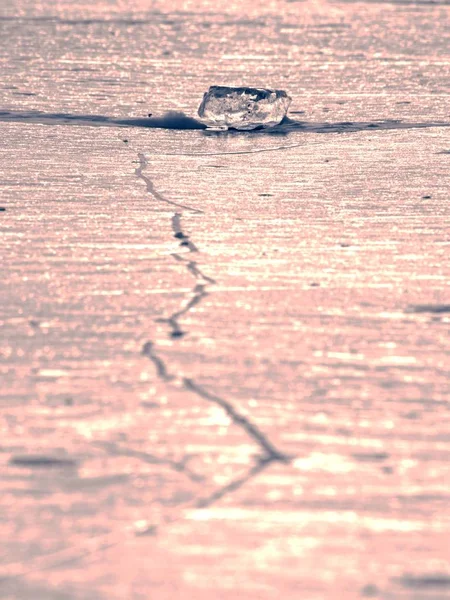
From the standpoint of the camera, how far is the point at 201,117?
1217cm

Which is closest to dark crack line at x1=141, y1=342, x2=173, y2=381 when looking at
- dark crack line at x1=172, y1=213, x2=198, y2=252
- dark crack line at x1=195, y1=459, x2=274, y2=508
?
dark crack line at x1=195, y1=459, x2=274, y2=508

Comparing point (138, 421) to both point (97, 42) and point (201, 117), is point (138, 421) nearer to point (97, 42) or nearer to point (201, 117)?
point (201, 117)

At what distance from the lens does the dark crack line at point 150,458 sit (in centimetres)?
384

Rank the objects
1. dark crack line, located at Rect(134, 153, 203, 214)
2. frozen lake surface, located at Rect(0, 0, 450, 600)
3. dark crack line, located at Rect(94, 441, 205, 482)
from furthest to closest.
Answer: dark crack line, located at Rect(134, 153, 203, 214)
dark crack line, located at Rect(94, 441, 205, 482)
frozen lake surface, located at Rect(0, 0, 450, 600)

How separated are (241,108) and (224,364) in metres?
7.53

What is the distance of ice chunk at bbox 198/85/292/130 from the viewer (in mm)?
11977

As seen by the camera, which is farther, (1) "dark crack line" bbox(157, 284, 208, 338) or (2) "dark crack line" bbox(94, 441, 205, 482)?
(1) "dark crack line" bbox(157, 284, 208, 338)

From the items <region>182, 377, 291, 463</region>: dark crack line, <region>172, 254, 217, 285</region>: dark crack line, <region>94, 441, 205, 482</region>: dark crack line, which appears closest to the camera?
<region>94, 441, 205, 482</region>: dark crack line

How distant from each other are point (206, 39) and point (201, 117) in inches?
563

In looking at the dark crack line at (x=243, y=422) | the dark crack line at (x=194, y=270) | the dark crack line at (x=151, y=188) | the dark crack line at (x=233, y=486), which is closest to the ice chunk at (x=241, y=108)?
the dark crack line at (x=151, y=188)

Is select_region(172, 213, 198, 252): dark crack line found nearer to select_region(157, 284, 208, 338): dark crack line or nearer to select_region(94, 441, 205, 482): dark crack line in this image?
select_region(157, 284, 208, 338): dark crack line

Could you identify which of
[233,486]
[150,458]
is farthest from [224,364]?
[233,486]

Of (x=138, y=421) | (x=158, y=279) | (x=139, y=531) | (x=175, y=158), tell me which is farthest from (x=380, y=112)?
(x=139, y=531)

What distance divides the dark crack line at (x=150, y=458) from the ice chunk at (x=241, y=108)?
319 inches
